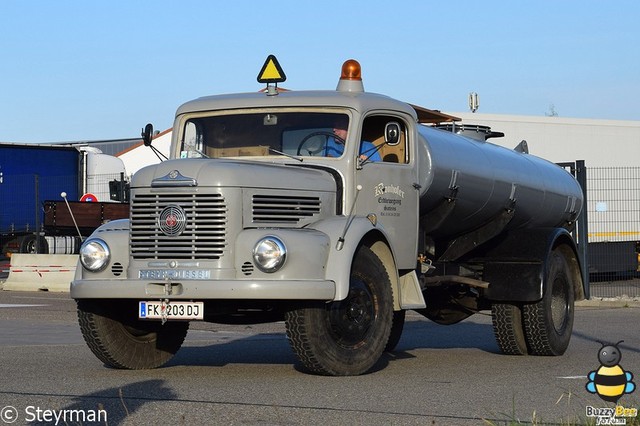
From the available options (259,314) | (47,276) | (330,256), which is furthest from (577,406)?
(47,276)

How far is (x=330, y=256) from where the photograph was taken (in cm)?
951

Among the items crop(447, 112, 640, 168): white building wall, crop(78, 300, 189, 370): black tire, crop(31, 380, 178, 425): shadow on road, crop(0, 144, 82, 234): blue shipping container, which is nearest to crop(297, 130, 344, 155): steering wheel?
crop(78, 300, 189, 370): black tire

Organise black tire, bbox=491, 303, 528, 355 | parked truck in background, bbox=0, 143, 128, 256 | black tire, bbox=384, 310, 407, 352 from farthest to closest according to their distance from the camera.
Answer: parked truck in background, bbox=0, 143, 128, 256 < black tire, bbox=384, 310, 407, 352 < black tire, bbox=491, 303, 528, 355

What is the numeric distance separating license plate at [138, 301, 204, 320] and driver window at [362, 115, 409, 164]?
246cm

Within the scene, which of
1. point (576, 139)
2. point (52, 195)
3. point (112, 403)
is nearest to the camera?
point (112, 403)

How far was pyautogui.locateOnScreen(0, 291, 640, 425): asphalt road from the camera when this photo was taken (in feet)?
24.1

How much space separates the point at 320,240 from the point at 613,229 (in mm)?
17575

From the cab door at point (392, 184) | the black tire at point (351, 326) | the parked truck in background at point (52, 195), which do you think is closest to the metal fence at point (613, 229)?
the parked truck in background at point (52, 195)

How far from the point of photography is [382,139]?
440 inches

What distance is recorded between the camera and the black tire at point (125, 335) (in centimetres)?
1014

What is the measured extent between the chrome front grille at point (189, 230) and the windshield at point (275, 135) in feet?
4.55

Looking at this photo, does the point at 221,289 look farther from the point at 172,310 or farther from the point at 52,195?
the point at 52,195

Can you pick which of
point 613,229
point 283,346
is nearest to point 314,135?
point 283,346

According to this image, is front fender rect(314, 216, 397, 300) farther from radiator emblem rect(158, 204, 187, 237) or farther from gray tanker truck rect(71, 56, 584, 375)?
radiator emblem rect(158, 204, 187, 237)
